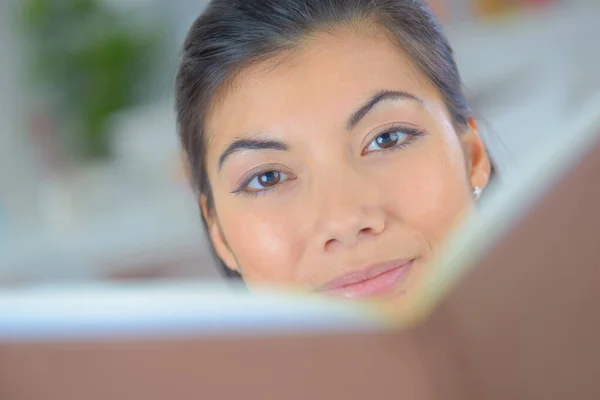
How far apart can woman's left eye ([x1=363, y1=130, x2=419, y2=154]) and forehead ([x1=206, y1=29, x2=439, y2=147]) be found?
0.5 inches

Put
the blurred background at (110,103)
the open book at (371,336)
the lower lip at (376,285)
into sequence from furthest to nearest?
the blurred background at (110,103), the lower lip at (376,285), the open book at (371,336)

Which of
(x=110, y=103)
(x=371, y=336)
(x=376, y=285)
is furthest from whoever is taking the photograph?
(x=110, y=103)

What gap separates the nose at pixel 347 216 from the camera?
26cm

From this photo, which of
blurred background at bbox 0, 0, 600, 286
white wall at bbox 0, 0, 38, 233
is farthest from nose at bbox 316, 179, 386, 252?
white wall at bbox 0, 0, 38, 233

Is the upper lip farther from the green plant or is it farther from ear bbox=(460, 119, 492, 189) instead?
the green plant

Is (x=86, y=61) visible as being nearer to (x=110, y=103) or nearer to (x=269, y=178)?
(x=110, y=103)

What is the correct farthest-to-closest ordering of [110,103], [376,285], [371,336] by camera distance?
[110,103] → [376,285] → [371,336]

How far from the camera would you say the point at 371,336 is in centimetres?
15

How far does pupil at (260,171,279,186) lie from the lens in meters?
0.28

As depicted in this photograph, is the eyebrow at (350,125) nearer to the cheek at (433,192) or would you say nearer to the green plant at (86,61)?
the cheek at (433,192)

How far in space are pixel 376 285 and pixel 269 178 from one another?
0.06 metres

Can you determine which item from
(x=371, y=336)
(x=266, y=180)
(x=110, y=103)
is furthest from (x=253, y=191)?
(x=110, y=103)

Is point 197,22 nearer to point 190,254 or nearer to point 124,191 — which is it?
point 190,254

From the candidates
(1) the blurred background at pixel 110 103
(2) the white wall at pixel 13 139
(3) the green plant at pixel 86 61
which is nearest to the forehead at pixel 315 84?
(1) the blurred background at pixel 110 103
